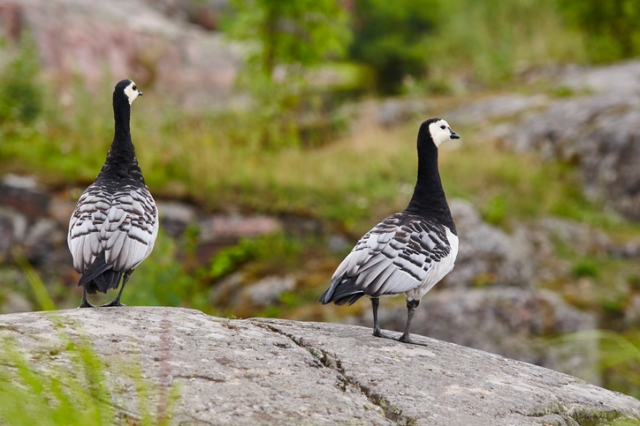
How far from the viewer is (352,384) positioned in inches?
154

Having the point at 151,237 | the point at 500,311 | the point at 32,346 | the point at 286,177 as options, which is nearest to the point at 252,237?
the point at 286,177

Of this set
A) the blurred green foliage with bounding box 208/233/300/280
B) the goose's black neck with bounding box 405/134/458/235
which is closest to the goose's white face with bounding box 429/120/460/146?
the goose's black neck with bounding box 405/134/458/235

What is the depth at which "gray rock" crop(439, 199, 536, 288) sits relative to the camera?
9.79 m

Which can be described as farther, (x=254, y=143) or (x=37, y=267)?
(x=254, y=143)

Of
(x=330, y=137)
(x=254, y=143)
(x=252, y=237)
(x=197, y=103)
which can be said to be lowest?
(x=252, y=237)

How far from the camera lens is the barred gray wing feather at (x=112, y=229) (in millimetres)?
4777

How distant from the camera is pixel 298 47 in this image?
672 inches

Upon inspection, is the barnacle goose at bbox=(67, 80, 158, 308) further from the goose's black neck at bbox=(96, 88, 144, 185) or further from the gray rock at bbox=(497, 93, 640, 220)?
the gray rock at bbox=(497, 93, 640, 220)

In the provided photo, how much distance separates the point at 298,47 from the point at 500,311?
1007 centimetres

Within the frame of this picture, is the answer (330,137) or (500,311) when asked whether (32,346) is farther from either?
(330,137)

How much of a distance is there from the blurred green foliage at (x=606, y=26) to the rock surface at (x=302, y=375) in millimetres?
17290

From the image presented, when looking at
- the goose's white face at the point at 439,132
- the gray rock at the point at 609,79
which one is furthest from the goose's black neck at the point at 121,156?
A: the gray rock at the point at 609,79

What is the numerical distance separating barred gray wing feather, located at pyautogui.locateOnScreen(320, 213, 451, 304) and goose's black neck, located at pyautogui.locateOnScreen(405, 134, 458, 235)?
13.4 inches

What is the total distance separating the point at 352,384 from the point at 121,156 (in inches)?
114
